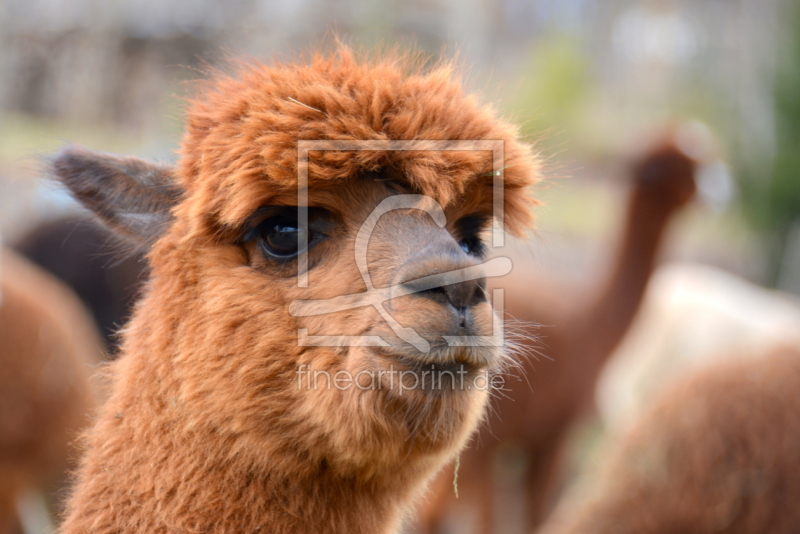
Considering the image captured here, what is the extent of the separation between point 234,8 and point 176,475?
59.1ft

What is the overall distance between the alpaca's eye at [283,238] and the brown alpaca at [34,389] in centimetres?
339

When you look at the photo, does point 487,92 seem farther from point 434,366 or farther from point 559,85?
point 559,85

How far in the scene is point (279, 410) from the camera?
213cm

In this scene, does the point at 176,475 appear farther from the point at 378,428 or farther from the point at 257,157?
the point at 257,157

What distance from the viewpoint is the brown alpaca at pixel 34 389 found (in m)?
5.00

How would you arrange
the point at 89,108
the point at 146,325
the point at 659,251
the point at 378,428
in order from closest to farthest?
the point at 378,428 → the point at 146,325 → the point at 659,251 → the point at 89,108

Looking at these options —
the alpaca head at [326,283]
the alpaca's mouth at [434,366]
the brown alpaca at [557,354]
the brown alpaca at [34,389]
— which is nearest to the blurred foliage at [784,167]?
the brown alpaca at [557,354]

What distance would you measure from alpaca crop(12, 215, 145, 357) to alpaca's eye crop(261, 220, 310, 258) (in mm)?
5547

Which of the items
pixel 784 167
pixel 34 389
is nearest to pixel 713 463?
pixel 34 389

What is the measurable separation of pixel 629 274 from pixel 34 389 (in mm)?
5472

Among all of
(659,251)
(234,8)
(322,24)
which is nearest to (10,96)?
(234,8)

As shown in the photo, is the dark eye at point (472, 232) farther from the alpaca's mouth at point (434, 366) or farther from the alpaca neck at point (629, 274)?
the alpaca neck at point (629, 274)

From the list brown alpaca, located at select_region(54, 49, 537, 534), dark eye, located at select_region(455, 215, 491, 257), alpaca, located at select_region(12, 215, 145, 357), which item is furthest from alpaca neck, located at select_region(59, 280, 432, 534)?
alpaca, located at select_region(12, 215, 145, 357)

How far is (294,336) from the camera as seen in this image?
7.00ft
